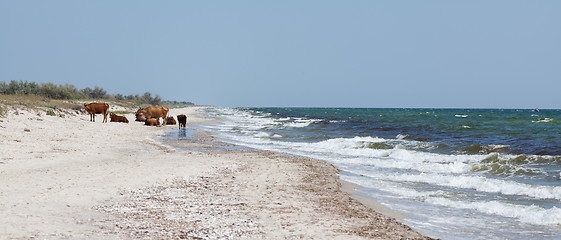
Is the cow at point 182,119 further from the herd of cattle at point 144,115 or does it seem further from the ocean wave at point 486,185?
the ocean wave at point 486,185

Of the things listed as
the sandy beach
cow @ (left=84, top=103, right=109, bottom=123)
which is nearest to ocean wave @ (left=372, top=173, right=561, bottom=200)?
the sandy beach

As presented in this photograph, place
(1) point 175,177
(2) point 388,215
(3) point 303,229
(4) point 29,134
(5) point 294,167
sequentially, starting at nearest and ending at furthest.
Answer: (3) point 303,229 < (2) point 388,215 < (1) point 175,177 < (5) point 294,167 < (4) point 29,134

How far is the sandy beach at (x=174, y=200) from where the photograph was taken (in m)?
6.80

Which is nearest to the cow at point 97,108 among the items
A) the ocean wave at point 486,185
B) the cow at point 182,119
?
the cow at point 182,119

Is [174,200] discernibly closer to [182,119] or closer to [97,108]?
[182,119]

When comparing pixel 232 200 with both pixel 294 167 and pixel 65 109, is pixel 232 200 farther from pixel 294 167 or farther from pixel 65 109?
pixel 65 109

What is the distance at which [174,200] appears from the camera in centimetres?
904

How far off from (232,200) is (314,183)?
134 inches

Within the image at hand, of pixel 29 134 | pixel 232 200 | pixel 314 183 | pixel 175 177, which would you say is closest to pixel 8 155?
pixel 175 177

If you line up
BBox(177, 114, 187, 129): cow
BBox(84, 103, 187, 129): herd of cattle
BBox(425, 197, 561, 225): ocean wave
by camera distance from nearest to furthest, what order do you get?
1. BBox(425, 197, 561, 225): ocean wave
2. BBox(177, 114, 187, 129): cow
3. BBox(84, 103, 187, 129): herd of cattle

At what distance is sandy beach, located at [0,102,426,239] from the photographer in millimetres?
6805

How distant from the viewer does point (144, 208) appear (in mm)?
8258

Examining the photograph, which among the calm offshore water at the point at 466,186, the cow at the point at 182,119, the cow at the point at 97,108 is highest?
the cow at the point at 97,108

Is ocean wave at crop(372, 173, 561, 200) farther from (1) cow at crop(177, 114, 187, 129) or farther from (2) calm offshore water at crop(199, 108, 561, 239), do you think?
(1) cow at crop(177, 114, 187, 129)
